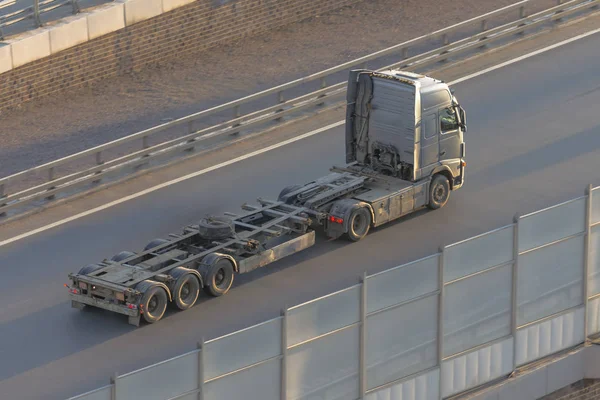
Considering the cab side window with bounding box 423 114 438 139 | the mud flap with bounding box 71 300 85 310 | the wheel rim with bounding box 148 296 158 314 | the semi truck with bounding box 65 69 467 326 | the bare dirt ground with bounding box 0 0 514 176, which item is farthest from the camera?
the bare dirt ground with bounding box 0 0 514 176

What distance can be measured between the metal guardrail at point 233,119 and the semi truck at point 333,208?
336 cm

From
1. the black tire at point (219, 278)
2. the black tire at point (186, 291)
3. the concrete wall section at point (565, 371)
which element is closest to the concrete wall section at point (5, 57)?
the black tire at point (219, 278)

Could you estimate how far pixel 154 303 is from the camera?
22.0m

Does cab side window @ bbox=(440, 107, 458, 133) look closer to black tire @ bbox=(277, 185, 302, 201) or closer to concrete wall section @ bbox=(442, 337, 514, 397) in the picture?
black tire @ bbox=(277, 185, 302, 201)

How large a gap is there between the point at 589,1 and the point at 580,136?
27.8ft

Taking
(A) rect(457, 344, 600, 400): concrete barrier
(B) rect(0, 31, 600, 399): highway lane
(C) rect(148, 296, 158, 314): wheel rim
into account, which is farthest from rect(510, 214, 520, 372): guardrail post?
(C) rect(148, 296, 158, 314): wheel rim

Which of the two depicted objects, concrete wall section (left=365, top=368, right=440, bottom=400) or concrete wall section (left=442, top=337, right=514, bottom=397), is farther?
concrete wall section (left=442, top=337, right=514, bottom=397)

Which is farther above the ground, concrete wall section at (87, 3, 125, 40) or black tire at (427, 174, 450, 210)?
concrete wall section at (87, 3, 125, 40)

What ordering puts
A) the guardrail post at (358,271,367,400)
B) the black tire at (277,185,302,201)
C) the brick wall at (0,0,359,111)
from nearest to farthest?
the guardrail post at (358,271,367,400) → the black tire at (277,185,302,201) → the brick wall at (0,0,359,111)

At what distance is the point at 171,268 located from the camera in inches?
883

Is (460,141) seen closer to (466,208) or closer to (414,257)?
(466,208)

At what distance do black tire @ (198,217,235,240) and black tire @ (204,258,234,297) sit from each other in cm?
58

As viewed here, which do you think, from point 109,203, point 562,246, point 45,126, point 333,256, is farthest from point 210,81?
point 562,246

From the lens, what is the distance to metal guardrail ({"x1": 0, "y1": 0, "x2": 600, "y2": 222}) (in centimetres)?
2766
